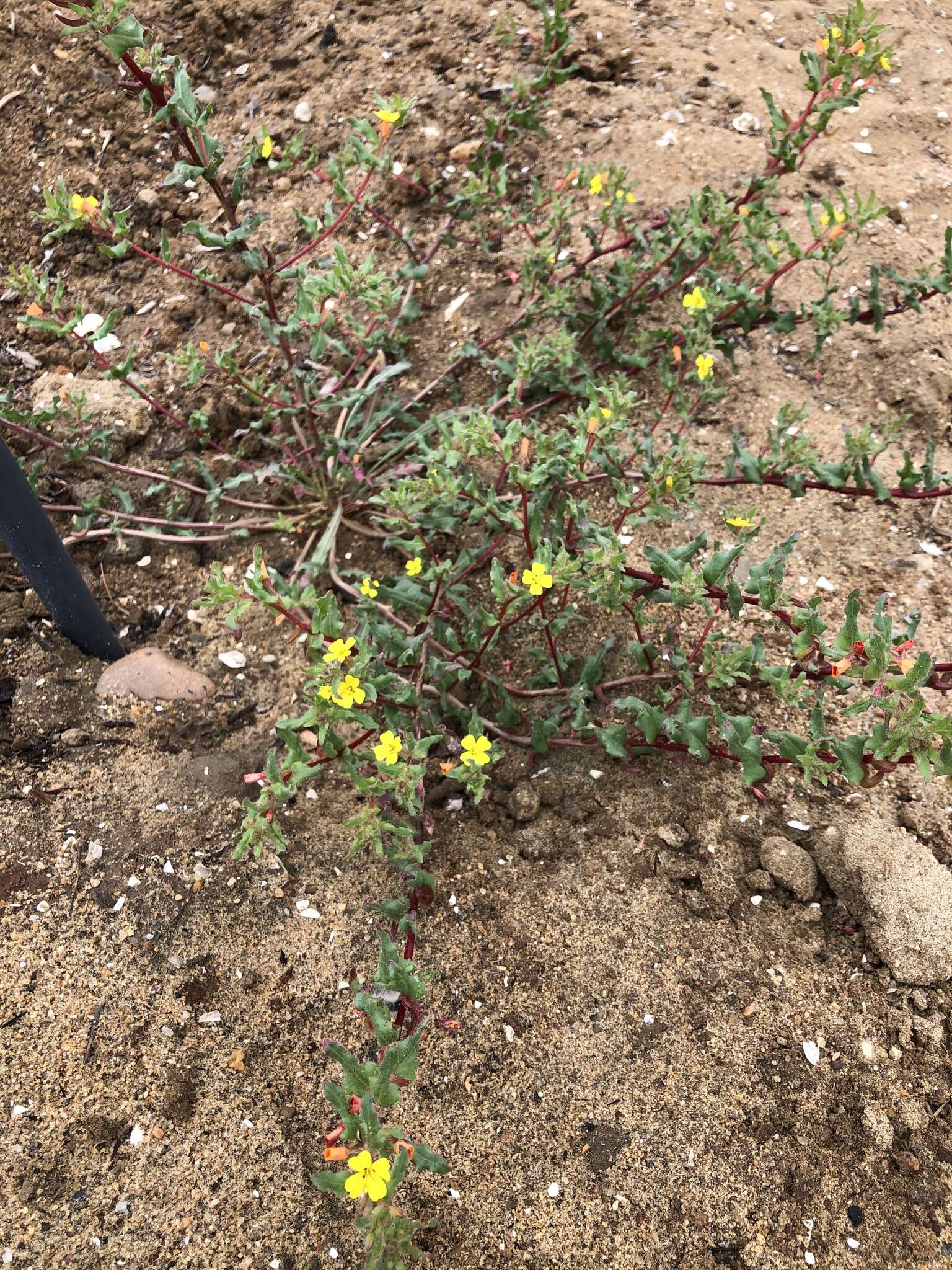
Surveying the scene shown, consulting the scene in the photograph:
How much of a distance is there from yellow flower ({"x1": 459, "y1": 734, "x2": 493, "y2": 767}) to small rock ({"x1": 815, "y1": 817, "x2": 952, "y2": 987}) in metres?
0.84

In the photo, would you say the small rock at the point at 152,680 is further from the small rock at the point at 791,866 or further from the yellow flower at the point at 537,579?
the small rock at the point at 791,866

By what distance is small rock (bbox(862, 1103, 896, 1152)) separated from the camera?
1.82 meters

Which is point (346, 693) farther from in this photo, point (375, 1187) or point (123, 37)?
point (123, 37)

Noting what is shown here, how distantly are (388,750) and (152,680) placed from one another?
939mm

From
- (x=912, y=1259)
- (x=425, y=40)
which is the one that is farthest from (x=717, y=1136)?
(x=425, y=40)

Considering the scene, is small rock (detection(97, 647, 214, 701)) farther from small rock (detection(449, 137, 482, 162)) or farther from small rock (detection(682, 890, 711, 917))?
small rock (detection(449, 137, 482, 162))

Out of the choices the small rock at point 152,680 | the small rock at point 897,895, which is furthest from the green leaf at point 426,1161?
the small rock at point 152,680

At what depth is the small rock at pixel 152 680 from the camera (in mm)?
2416

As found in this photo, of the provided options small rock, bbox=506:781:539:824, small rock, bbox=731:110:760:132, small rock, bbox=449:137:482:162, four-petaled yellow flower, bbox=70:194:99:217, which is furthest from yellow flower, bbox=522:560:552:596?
small rock, bbox=731:110:760:132

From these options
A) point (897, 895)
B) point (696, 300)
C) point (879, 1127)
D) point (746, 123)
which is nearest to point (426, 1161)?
→ point (879, 1127)

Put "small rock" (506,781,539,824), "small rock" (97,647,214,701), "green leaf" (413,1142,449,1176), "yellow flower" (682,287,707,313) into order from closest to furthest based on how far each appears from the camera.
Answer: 1. "green leaf" (413,1142,449,1176)
2. "small rock" (506,781,539,824)
3. "small rock" (97,647,214,701)
4. "yellow flower" (682,287,707,313)

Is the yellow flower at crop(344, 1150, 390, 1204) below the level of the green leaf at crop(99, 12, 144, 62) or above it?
below

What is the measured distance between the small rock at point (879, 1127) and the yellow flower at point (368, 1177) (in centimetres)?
107

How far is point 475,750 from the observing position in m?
1.88
